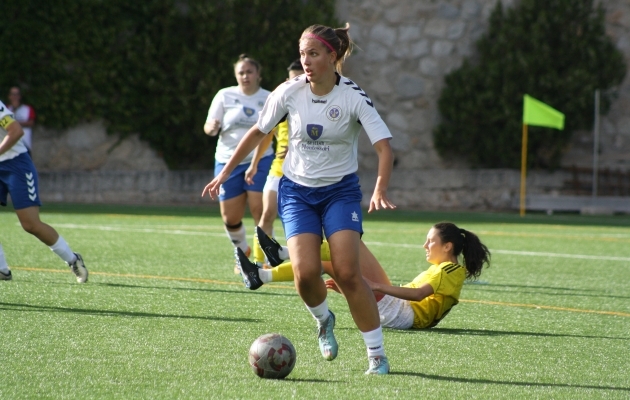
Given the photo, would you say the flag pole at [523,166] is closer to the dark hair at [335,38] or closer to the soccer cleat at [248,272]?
the soccer cleat at [248,272]

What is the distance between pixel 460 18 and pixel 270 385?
56.7 ft

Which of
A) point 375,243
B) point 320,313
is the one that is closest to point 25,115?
point 375,243

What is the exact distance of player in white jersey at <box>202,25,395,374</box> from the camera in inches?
193

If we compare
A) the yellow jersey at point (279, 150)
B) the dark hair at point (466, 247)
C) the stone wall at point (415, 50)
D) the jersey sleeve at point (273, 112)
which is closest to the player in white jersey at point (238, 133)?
the yellow jersey at point (279, 150)

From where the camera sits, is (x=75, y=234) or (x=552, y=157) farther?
(x=552, y=157)

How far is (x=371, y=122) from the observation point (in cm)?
502

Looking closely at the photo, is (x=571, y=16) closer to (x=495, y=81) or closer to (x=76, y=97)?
(x=495, y=81)

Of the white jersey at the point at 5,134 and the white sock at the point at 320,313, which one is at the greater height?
the white jersey at the point at 5,134

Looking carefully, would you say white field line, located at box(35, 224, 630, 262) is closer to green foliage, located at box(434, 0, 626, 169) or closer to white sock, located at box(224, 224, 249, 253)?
white sock, located at box(224, 224, 249, 253)

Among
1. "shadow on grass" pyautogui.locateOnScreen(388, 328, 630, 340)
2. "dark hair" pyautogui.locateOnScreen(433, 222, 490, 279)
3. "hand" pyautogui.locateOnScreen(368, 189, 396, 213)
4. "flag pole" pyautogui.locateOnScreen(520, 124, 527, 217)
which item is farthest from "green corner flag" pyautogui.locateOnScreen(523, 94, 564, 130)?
"hand" pyautogui.locateOnScreen(368, 189, 396, 213)

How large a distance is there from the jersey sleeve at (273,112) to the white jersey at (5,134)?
3161 mm

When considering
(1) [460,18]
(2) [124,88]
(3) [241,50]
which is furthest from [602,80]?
(2) [124,88]

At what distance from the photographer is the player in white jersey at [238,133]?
932 centimetres

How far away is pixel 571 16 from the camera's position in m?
20.4
